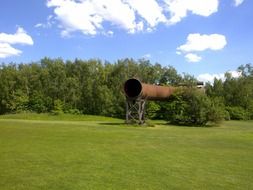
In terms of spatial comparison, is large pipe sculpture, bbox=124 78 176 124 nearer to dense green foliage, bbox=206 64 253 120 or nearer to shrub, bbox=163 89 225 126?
shrub, bbox=163 89 225 126

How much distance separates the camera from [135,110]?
41.8 m

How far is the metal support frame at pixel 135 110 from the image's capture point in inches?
1592

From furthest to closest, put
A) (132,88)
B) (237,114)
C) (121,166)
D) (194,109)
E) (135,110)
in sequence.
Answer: (237,114)
(194,109)
(132,88)
(135,110)
(121,166)

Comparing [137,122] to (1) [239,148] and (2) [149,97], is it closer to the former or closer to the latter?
(2) [149,97]

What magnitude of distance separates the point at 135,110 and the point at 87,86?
32.6 m

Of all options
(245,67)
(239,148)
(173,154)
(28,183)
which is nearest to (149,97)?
(239,148)

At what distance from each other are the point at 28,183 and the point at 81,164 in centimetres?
310

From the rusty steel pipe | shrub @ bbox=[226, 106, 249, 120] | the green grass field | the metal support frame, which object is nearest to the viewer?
the green grass field

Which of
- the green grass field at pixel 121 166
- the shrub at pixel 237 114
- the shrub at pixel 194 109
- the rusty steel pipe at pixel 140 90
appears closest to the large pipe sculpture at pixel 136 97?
the rusty steel pipe at pixel 140 90

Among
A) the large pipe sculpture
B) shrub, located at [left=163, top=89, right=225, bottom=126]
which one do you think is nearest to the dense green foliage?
shrub, located at [left=163, top=89, right=225, bottom=126]

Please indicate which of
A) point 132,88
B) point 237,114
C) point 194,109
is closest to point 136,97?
point 132,88

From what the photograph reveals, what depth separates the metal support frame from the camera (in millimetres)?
40438

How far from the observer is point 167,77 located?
72375 millimetres

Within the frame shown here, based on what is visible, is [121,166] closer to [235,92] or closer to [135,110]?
[135,110]
